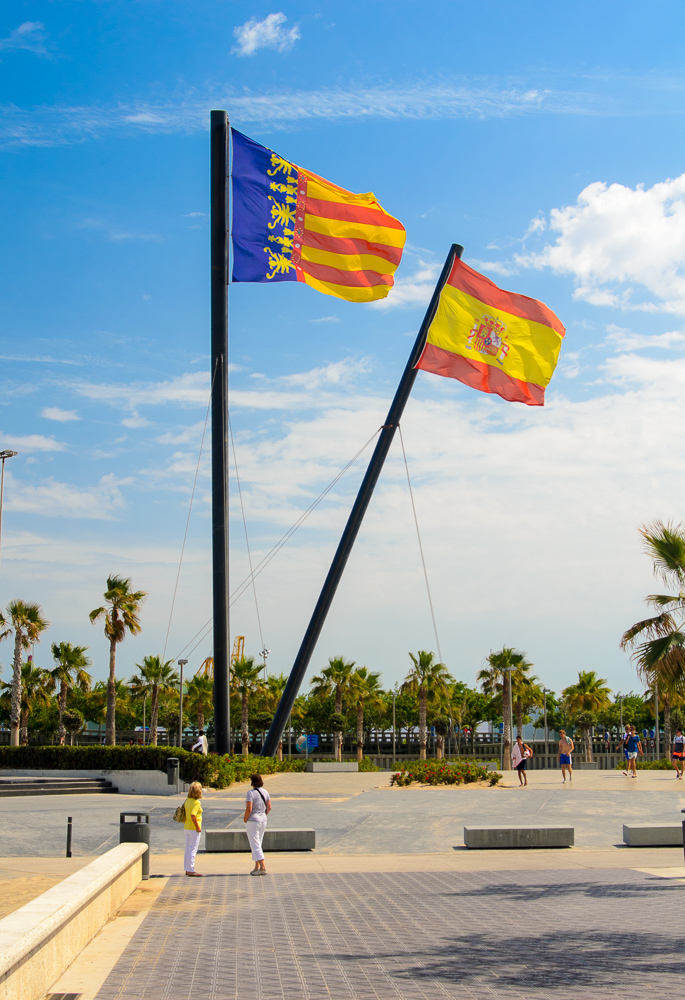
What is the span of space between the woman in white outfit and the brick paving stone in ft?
2.85

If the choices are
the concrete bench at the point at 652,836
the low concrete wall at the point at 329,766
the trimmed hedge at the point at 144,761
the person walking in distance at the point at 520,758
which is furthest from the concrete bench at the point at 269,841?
the low concrete wall at the point at 329,766

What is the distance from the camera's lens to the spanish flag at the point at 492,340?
2477 centimetres

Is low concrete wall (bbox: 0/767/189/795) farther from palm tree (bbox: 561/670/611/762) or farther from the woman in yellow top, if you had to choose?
palm tree (bbox: 561/670/611/762)

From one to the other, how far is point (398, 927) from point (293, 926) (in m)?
1.08

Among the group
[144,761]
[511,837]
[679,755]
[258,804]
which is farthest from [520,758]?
[258,804]

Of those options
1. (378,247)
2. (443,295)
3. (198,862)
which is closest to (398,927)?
(198,862)

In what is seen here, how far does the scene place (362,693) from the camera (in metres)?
68.1

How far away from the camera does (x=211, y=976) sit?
23.2 ft

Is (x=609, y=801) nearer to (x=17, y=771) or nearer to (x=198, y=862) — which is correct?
(x=198, y=862)

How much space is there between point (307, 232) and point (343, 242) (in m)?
0.92

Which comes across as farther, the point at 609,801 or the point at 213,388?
the point at 213,388

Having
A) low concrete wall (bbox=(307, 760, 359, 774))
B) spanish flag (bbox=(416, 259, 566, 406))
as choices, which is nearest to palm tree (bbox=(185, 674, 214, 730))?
low concrete wall (bbox=(307, 760, 359, 774))

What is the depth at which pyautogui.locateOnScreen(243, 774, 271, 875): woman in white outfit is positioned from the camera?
13695 millimetres

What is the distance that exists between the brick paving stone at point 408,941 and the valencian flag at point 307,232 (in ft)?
46.8
